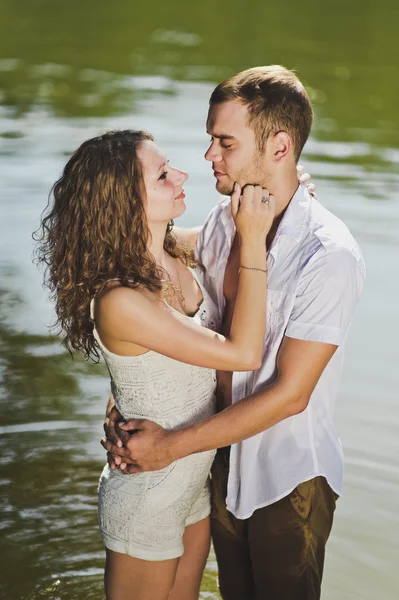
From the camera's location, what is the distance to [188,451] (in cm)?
306

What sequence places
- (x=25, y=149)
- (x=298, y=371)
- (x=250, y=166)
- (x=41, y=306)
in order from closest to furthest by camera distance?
(x=298, y=371)
(x=250, y=166)
(x=41, y=306)
(x=25, y=149)

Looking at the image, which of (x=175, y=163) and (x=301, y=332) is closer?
(x=301, y=332)

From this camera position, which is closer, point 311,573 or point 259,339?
point 259,339

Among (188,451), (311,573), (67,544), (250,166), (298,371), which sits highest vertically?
(250,166)

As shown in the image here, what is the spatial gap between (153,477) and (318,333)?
2.16ft

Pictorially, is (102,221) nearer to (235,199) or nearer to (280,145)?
(235,199)

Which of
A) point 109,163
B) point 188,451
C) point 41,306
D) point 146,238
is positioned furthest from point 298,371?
point 41,306

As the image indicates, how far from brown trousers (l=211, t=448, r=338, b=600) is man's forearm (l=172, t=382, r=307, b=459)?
262 mm

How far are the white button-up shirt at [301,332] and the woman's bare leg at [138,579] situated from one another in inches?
11.9

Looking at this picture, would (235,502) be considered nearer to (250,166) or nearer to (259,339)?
(259,339)

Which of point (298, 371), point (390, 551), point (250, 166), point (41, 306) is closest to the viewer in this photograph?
point (298, 371)

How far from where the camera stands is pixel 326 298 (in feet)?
9.74

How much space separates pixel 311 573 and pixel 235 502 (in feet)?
1.06

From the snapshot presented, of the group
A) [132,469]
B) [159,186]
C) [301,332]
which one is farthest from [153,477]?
[159,186]
